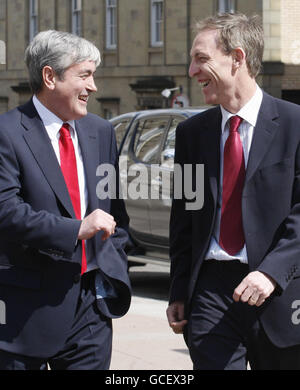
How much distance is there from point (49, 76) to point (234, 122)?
801 mm

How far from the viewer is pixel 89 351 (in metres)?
4.54

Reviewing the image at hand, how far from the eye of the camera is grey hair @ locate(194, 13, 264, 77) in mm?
4504

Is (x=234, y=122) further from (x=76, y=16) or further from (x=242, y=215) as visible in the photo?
(x=76, y=16)

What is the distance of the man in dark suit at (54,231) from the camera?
4395mm

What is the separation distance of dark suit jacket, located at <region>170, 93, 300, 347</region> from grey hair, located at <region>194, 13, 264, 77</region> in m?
0.21

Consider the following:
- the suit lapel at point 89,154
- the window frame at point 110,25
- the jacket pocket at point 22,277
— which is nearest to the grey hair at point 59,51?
the suit lapel at point 89,154

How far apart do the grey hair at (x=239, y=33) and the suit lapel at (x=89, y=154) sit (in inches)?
26.1

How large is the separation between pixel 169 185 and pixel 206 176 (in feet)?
19.9

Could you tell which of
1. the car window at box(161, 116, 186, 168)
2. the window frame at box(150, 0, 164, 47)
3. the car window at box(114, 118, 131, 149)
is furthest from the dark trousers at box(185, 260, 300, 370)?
the window frame at box(150, 0, 164, 47)

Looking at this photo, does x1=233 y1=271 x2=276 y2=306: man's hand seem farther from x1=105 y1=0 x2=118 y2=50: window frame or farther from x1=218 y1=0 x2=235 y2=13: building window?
x1=105 y1=0 x2=118 y2=50: window frame

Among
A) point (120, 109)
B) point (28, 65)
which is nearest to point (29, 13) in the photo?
point (120, 109)

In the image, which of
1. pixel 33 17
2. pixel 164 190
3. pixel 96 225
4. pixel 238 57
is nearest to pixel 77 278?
pixel 96 225

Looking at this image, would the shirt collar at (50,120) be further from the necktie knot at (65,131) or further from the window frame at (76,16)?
the window frame at (76,16)

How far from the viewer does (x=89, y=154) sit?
4652 millimetres
